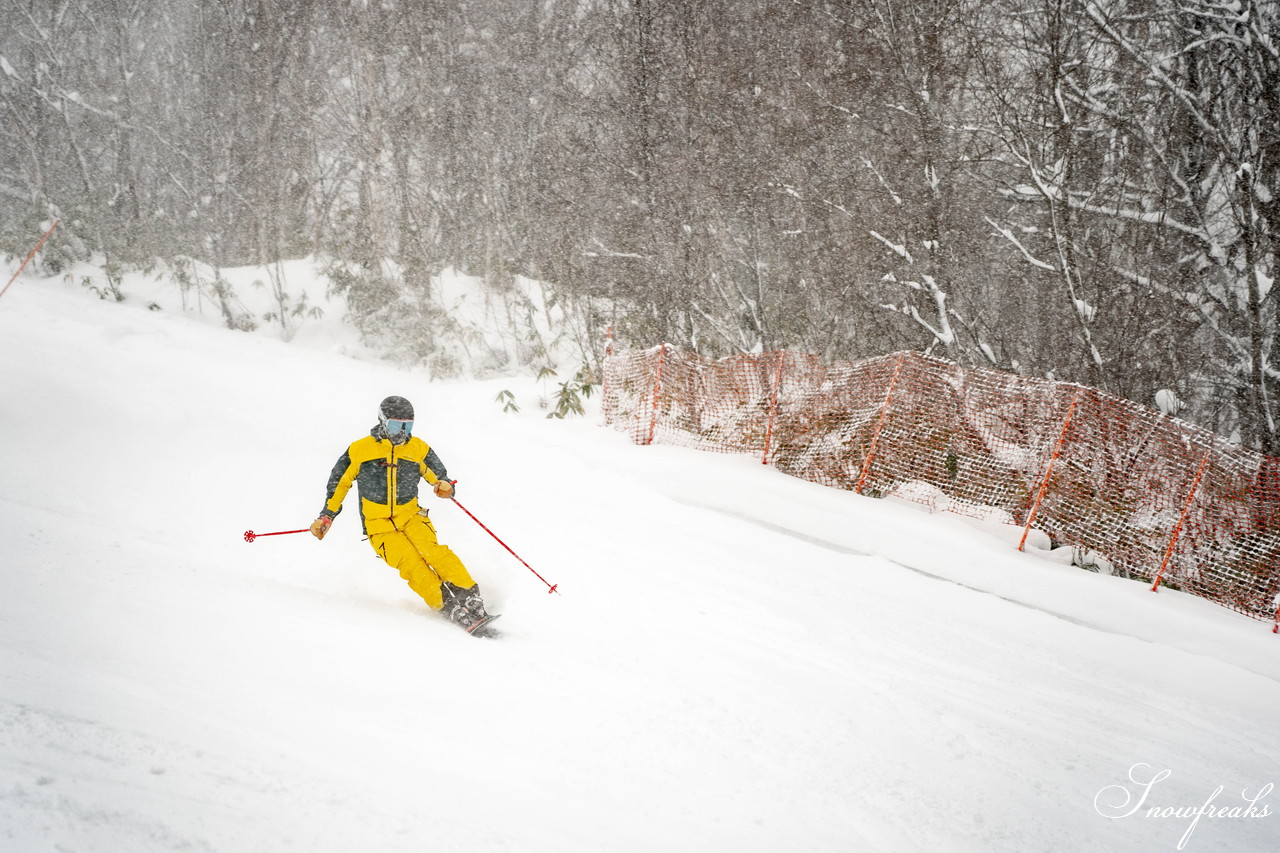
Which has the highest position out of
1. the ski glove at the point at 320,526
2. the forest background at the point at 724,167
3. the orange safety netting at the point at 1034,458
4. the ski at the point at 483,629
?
the forest background at the point at 724,167

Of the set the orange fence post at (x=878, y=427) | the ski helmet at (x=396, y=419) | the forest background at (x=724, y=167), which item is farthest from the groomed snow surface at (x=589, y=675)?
the forest background at (x=724, y=167)

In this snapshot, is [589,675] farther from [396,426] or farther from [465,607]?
[396,426]

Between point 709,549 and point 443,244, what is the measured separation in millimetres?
15845

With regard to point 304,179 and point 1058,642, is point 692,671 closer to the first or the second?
point 1058,642

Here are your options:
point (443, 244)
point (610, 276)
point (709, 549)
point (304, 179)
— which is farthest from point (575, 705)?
point (304, 179)

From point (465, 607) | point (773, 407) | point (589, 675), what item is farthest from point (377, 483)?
point (773, 407)

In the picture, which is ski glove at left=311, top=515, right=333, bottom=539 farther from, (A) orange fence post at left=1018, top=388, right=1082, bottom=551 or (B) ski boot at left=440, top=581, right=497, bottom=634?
(A) orange fence post at left=1018, top=388, right=1082, bottom=551

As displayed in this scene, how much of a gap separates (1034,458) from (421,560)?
21.0ft

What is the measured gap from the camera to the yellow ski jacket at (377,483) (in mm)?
5609

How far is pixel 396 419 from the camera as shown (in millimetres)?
5590

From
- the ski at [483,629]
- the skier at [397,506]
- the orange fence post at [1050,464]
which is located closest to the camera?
the ski at [483,629]

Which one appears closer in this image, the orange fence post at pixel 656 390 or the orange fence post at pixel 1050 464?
the orange fence post at pixel 1050 464

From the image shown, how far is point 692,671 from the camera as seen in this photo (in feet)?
16.0

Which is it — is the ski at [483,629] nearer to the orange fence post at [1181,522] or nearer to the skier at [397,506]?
the skier at [397,506]
